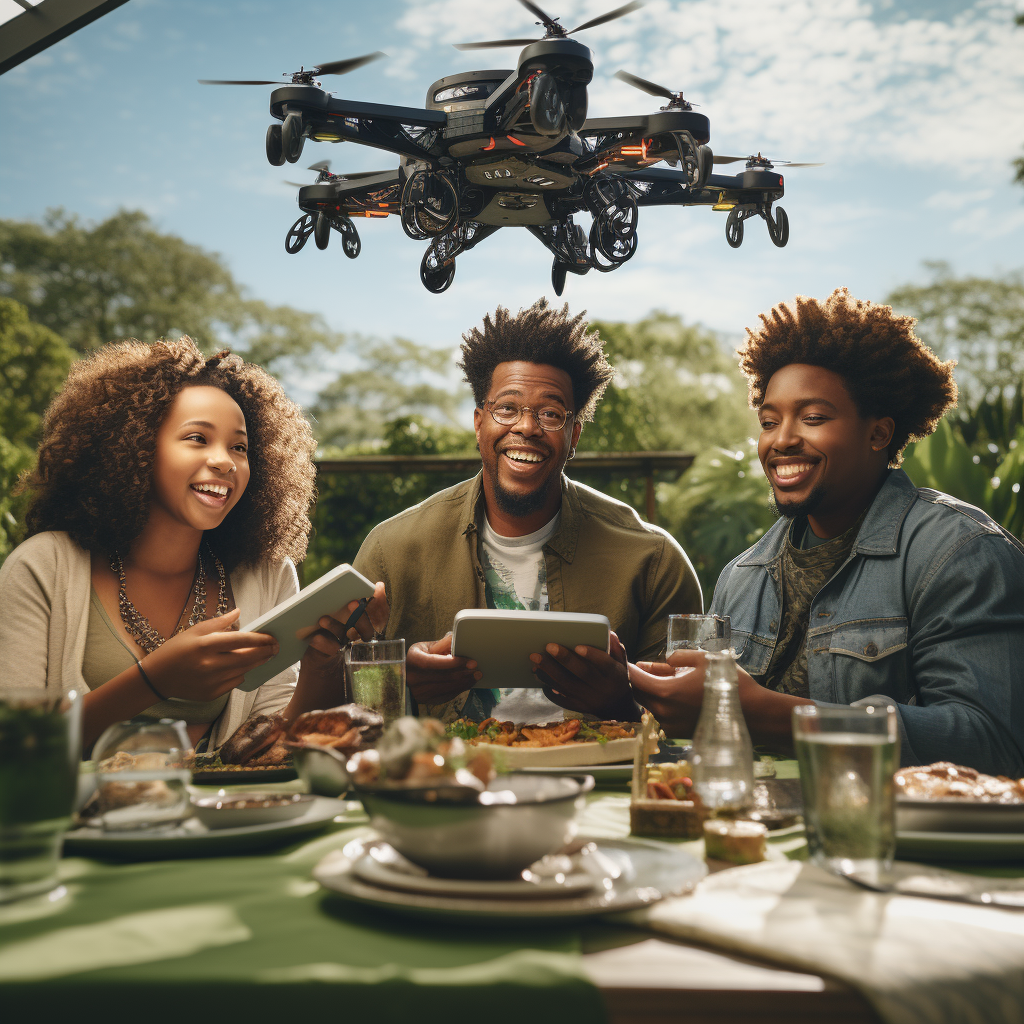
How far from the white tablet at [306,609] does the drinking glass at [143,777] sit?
467 millimetres

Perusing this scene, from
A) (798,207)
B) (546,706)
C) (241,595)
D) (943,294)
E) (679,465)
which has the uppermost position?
(798,207)

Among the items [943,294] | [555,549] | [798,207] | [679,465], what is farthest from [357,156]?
[555,549]

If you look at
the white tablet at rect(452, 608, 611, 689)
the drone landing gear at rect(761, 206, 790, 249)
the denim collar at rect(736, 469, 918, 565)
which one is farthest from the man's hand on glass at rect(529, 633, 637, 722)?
the drone landing gear at rect(761, 206, 790, 249)

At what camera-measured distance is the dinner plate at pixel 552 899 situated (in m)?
0.75

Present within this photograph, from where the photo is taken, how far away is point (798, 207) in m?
39.7

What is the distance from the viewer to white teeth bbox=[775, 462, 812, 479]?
222cm

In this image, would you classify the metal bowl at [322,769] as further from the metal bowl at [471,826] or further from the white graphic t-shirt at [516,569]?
the white graphic t-shirt at [516,569]

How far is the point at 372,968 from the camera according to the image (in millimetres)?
678

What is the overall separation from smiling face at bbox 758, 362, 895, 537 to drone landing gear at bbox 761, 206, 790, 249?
1765 millimetres

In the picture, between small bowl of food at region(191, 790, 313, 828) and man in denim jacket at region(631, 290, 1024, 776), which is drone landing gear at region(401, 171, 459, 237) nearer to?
man in denim jacket at region(631, 290, 1024, 776)

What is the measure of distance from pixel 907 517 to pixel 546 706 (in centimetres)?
100

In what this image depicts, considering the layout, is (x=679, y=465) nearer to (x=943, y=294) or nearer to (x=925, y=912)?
(x=925, y=912)

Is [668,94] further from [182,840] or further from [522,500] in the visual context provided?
[182,840]

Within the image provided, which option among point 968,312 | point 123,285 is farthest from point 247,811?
point 968,312
